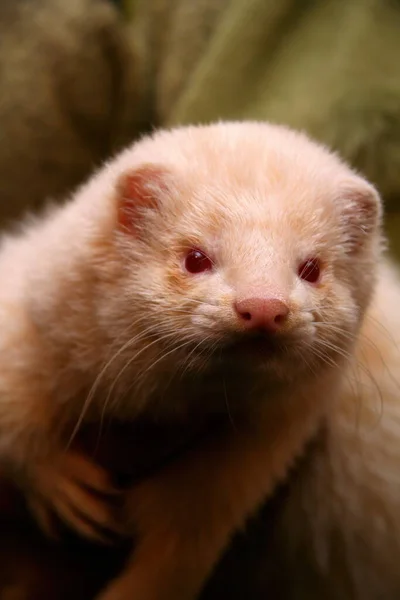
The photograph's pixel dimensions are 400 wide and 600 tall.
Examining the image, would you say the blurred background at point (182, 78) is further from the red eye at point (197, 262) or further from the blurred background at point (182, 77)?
the red eye at point (197, 262)

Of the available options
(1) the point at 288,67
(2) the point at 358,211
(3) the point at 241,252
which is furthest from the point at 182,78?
(3) the point at 241,252

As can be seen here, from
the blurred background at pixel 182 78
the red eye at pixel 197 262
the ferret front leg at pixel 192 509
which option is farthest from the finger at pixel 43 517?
the blurred background at pixel 182 78

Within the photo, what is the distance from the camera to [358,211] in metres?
0.74

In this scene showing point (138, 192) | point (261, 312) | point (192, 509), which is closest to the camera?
point (261, 312)

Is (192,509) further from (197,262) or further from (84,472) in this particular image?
(197,262)

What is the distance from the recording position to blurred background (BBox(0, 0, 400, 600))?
115 cm

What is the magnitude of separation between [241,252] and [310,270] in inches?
3.3

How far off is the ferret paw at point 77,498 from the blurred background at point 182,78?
0.60 m

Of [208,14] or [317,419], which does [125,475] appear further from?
[208,14]

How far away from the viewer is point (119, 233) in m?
0.70

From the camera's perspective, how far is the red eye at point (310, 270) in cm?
65

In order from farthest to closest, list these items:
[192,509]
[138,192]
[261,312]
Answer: [192,509]
[138,192]
[261,312]

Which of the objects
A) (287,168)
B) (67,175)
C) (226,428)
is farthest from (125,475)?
(67,175)

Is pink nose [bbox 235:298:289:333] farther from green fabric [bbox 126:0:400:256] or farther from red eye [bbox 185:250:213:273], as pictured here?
green fabric [bbox 126:0:400:256]
